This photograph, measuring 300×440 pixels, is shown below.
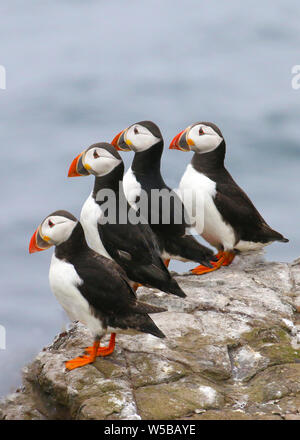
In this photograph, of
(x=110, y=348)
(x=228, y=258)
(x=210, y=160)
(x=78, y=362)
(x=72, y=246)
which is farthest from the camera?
(x=228, y=258)

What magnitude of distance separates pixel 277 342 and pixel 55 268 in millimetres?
1978

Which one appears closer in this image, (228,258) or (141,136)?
(141,136)

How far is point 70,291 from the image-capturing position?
6.89 meters

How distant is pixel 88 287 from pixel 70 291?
147 mm

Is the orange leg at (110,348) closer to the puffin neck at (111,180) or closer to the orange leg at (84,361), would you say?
the orange leg at (84,361)

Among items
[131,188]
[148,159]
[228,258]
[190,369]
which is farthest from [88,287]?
[228,258]

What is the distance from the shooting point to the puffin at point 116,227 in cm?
785

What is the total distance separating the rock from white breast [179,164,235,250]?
0.80 m

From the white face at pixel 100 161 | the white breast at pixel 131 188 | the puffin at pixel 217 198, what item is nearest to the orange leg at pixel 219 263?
the puffin at pixel 217 198

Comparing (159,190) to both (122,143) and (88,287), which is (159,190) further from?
(88,287)

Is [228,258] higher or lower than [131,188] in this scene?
lower

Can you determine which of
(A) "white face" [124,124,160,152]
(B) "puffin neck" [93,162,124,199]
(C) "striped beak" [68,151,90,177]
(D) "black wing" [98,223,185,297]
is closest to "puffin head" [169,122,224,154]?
(A) "white face" [124,124,160,152]

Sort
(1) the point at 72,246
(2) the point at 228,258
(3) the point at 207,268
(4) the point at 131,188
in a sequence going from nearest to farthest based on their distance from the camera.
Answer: (1) the point at 72,246
(4) the point at 131,188
(3) the point at 207,268
(2) the point at 228,258

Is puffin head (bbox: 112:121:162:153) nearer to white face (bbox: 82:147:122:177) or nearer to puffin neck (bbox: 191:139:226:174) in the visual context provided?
puffin neck (bbox: 191:139:226:174)
